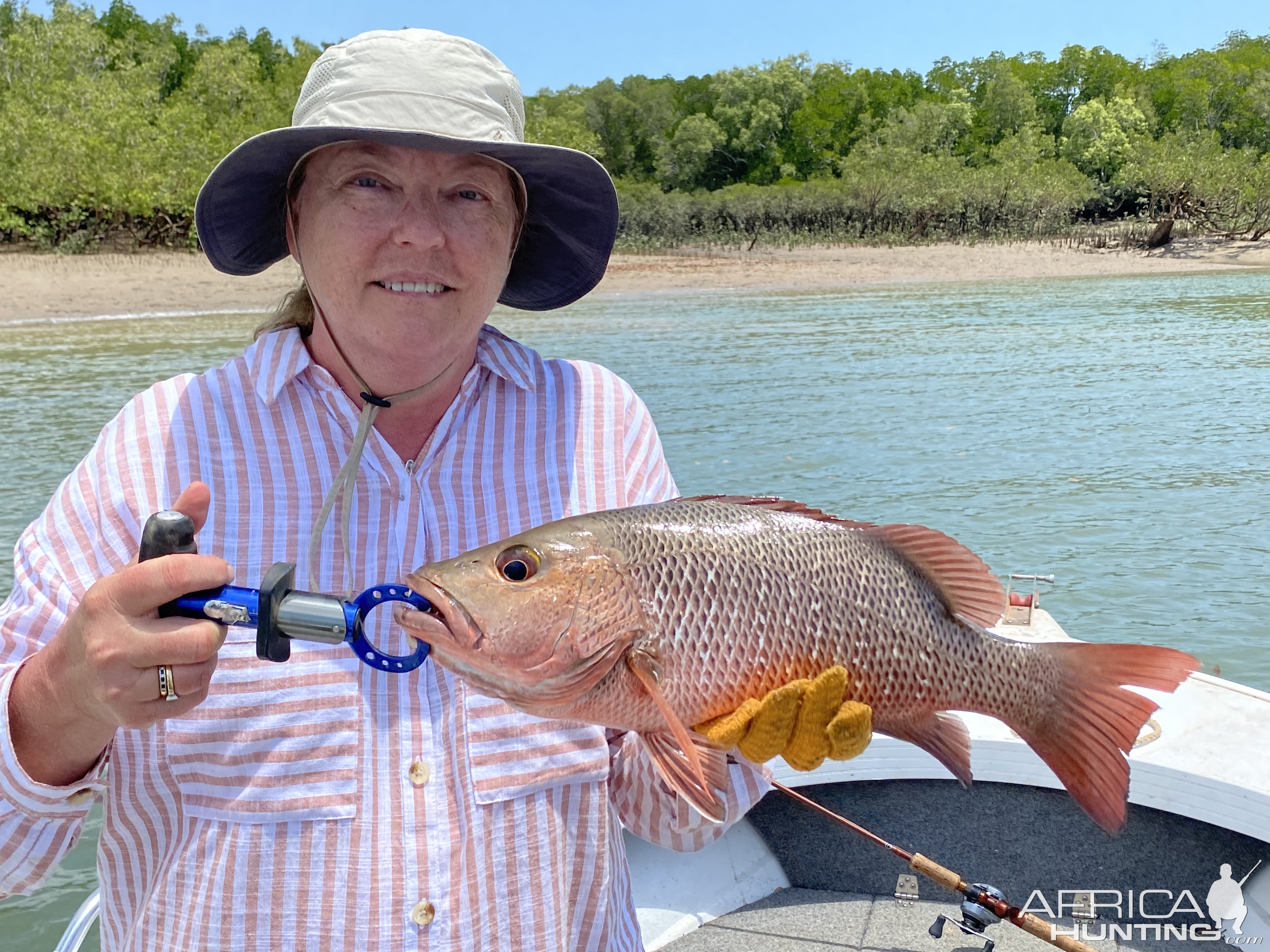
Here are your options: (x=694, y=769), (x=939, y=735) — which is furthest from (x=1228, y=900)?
(x=694, y=769)

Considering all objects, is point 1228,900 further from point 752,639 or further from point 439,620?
point 439,620

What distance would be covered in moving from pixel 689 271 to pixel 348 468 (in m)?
36.9

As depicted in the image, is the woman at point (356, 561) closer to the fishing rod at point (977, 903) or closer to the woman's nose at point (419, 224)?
the woman's nose at point (419, 224)

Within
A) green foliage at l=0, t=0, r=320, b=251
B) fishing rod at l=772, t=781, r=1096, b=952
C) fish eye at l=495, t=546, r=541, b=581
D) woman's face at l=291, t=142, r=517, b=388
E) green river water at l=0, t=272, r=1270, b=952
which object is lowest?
green river water at l=0, t=272, r=1270, b=952

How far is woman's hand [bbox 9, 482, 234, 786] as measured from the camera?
1229 millimetres

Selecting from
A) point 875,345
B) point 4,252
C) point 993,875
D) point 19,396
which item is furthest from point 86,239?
point 993,875

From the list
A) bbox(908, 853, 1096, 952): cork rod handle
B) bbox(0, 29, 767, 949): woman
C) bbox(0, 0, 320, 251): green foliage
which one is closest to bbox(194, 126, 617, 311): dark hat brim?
bbox(0, 29, 767, 949): woman

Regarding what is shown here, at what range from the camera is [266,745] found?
1557mm

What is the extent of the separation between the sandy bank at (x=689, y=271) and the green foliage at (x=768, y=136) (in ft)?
10.3

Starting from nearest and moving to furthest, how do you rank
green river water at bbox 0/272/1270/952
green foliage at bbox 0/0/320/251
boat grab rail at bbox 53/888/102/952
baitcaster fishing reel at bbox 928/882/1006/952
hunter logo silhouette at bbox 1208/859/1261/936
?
1. boat grab rail at bbox 53/888/102/952
2. baitcaster fishing reel at bbox 928/882/1006/952
3. hunter logo silhouette at bbox 1208/859/1261/936
4. green river water at bbox 0/272/1270/952
5. green foliage at bbox 0/0/320/251

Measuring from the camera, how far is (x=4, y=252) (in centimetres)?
3472

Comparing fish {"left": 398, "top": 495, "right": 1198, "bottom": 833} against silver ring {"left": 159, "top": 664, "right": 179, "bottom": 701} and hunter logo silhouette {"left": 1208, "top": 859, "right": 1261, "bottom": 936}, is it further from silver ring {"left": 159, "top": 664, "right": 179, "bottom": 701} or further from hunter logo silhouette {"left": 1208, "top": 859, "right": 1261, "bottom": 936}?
hunter logo silhouette {"left": 1208, "top": 859, "right": 1261, "bottom": 936}

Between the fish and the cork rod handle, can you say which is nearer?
the fish

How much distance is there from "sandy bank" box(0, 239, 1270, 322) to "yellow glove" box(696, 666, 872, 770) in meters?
26.0
